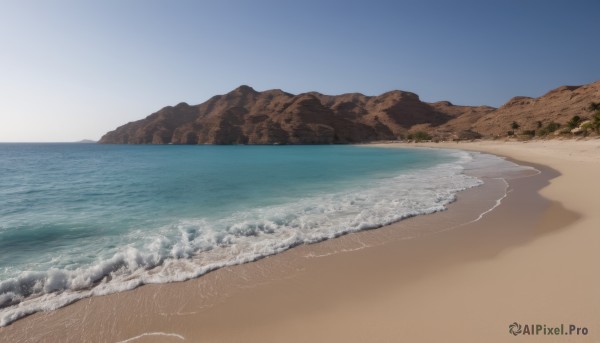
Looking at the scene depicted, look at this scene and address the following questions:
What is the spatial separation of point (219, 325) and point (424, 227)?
6988mm

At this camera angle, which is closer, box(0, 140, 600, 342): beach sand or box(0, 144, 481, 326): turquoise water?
box(0, 140, 600, 342): beach sand

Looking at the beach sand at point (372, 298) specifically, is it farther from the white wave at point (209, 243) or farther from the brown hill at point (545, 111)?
the brown hill at point (545, 111)

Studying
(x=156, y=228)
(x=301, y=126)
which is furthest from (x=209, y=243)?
(x=301, y=126)

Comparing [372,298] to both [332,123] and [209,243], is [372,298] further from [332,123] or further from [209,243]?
[332,123]

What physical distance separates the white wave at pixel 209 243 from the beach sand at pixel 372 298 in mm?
422

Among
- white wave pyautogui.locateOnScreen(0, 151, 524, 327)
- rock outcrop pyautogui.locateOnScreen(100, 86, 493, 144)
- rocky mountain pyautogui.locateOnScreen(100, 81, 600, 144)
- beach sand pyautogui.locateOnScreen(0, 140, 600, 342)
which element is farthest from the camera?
rock outcrop pyautogui.locateOnScreen(100, 86, 493, 144)

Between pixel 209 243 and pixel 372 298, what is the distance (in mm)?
4910

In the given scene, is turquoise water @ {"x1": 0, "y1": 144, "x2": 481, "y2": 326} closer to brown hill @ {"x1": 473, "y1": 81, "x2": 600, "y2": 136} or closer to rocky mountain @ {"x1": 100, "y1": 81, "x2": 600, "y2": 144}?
brown hill @ {"x1": 473, "y1": 81, "x2": 600, "y2": 136}

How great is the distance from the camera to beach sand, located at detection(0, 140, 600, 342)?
4.02 metres

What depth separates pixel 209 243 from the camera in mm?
8055

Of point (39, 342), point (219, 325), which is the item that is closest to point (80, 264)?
point (39, 342)

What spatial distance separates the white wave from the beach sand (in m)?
0.42

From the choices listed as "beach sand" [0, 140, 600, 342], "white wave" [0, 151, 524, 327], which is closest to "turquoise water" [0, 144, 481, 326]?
"white wave" [0, 151, 524, 327]

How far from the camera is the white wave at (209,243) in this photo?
18.3ft
